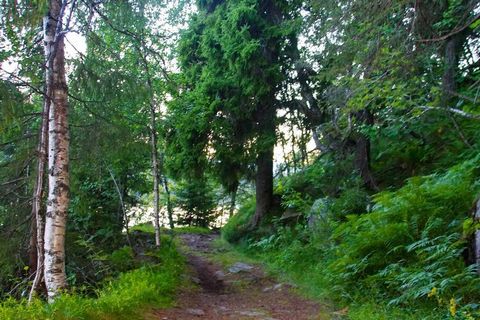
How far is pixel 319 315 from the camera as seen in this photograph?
5480 mm

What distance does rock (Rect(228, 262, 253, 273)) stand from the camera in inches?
364

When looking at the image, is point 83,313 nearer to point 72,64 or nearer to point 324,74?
point 72,64

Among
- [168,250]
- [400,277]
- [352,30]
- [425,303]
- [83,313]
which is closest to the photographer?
[83,313]

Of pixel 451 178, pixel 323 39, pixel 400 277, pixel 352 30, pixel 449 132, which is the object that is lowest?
pixel 400 277

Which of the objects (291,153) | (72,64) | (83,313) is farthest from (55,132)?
(291,153)

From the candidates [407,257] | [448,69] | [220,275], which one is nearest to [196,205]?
[220,275]

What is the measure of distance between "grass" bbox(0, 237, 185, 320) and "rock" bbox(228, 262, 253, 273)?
1306 mm

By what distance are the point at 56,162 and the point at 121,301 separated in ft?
7.35

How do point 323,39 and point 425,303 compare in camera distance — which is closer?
point 425,303

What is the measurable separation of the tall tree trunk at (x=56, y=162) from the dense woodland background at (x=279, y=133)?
63 millimetres

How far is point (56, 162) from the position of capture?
18.5 ft

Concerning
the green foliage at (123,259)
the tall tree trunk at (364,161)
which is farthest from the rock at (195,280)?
the tall tree trunk at (364,161)

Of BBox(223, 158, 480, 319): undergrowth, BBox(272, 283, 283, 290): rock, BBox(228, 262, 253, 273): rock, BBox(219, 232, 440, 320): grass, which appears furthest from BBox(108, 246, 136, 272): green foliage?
BBox(223, 158, 480, 319): undergrowth

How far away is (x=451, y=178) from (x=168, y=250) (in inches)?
250
